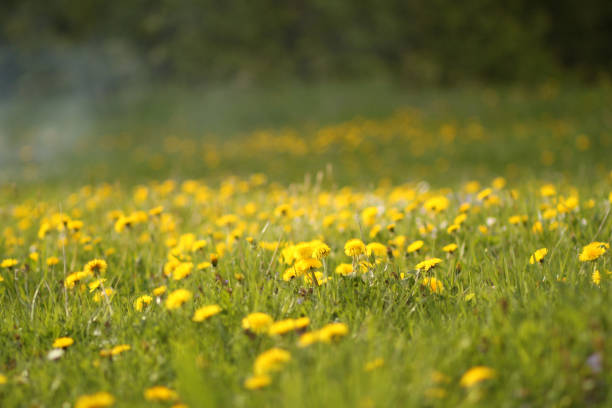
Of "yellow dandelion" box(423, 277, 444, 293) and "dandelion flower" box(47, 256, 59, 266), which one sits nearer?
"yellow dandelion" box(423, 277, 444, 293)

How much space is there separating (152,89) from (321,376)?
1351cm

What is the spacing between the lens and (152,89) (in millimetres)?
13688

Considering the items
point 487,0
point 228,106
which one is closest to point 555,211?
point 228,106

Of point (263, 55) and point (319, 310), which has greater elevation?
point (263, 55)

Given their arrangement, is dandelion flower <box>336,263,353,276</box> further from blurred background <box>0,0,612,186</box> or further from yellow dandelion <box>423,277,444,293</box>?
blurred background <box>0,0,612,186</box>

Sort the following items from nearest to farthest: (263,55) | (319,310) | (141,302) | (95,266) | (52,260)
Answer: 1. (319,310)
2. (141,302)
3. (95,266)
4. (52,260)
5. (263,55)

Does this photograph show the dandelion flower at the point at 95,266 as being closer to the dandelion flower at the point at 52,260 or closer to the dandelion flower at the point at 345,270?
the dandelion flower at the point at 52,260

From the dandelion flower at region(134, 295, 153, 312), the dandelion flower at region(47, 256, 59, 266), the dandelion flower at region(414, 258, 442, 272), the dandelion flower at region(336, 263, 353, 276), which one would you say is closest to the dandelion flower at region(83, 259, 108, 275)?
the dandelion flower at region(134, 295, 153, 312)

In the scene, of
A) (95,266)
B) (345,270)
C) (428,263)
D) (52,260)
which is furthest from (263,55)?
(428,263)

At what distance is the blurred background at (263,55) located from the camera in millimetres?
12367

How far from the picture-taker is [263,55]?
46.1 feet

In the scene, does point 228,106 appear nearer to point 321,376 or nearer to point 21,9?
point 21,9

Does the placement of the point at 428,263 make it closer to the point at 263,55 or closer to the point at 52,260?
the point at 52,260

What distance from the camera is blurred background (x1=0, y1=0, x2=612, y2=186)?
487 inches
